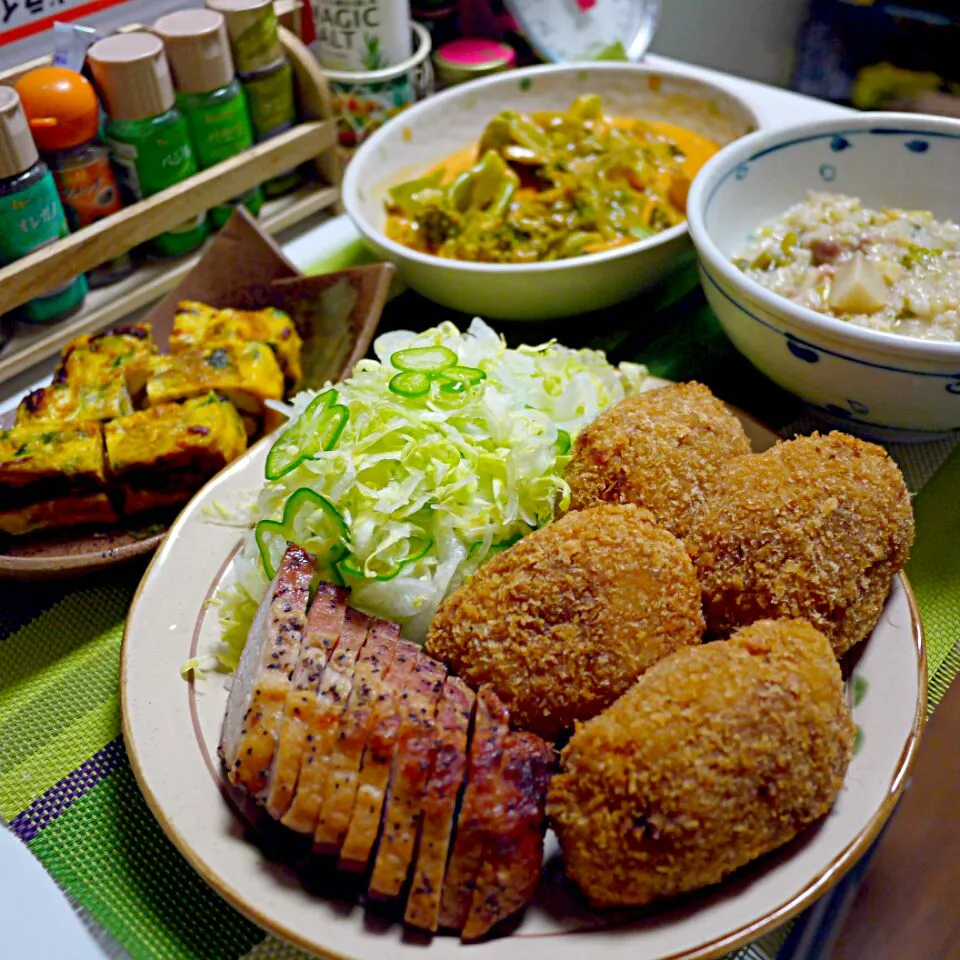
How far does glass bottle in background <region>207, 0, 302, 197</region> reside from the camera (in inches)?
105

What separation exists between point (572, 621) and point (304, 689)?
466 millimetres

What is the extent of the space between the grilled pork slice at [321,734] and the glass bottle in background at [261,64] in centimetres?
204

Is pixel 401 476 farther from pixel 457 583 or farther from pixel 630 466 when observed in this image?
pixel 630 466

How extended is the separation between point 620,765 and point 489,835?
0.22m

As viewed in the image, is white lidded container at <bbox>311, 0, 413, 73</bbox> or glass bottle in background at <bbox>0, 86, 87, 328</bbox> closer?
glass bottle in background at <bbox>0, 86, 87, 328</bbox>

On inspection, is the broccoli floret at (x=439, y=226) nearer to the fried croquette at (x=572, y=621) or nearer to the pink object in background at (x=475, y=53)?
the pink object in background at (x=475, y=53)

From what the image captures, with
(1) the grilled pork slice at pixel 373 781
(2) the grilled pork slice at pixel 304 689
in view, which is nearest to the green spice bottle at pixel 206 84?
(2) the grilled pork slice at pixel 304 689

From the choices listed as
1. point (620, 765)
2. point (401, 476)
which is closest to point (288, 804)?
point (620, 765)

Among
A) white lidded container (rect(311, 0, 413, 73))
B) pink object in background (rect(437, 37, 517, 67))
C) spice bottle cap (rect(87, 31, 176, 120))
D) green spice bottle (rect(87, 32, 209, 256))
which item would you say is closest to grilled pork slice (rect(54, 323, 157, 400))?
green spice bottle (rect(87, 32, 209, 256))

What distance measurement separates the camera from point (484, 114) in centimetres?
321

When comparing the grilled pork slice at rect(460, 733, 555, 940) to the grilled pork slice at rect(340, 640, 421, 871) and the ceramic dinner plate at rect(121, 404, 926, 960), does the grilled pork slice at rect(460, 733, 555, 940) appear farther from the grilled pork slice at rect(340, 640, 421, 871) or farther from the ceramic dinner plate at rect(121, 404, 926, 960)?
the grilled pork slice at rect(340, 640, 421, 871)

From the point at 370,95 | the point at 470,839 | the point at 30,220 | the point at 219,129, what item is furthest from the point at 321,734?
the point at 370,95

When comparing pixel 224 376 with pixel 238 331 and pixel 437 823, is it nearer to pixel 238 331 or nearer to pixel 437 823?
pixel 238 331

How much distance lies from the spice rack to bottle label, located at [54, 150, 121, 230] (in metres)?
0.05
